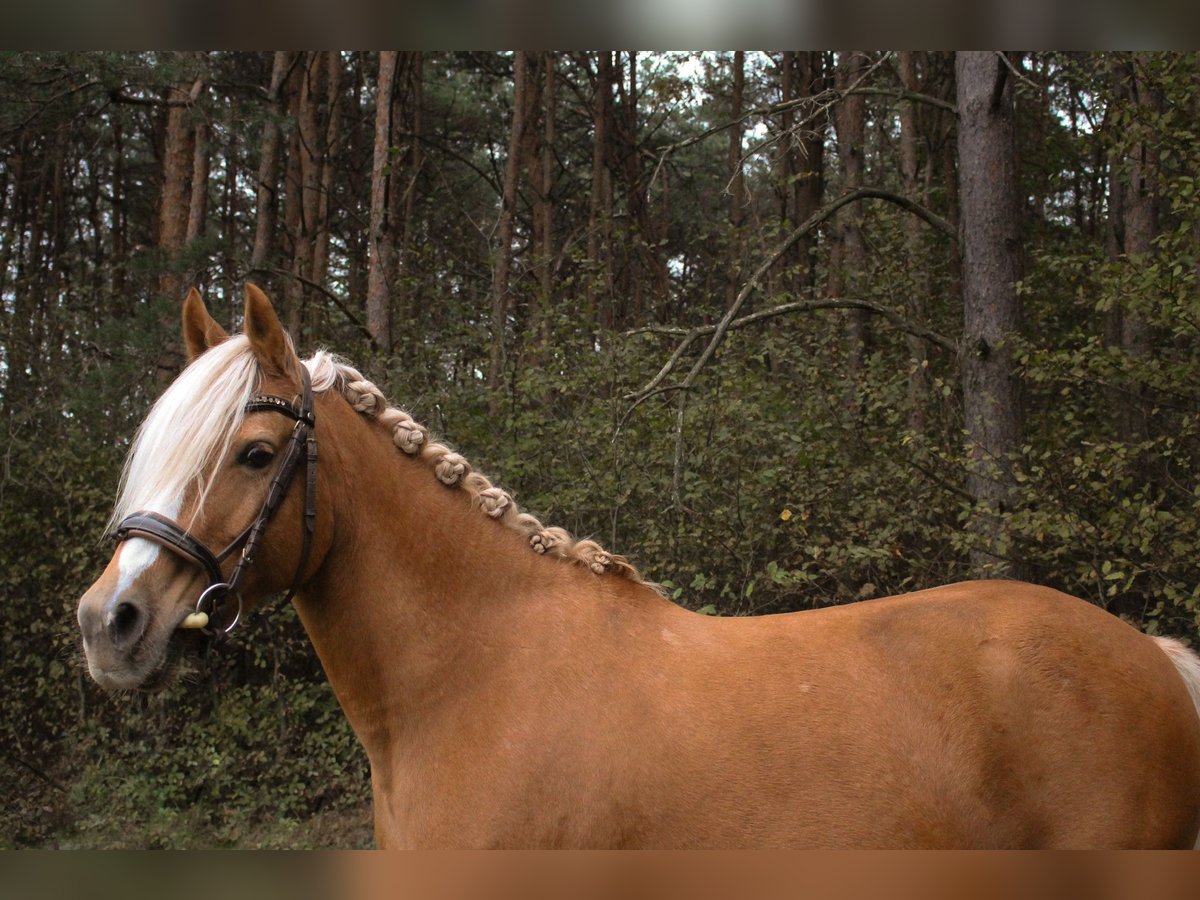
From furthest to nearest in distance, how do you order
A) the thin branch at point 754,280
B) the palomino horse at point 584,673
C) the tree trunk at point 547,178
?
the tree trunk at point 547,178 < the thin branch at point 754,280 < the palomino horse at point 584,673

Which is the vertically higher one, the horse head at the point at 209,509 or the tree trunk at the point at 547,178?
the tree trunk at the point at 547,178

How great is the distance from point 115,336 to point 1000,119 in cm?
857

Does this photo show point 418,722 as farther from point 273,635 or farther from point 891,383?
point 273,635

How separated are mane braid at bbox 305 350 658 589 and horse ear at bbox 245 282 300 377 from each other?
0.18 meters

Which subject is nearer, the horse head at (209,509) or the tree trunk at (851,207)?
the horse head at (209,509)

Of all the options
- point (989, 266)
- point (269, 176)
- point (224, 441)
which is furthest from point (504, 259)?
point (224, 441)

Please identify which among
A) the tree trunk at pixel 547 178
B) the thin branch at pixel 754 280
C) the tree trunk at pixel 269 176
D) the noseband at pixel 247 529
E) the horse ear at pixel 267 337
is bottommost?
the noseband at pixel 247 529

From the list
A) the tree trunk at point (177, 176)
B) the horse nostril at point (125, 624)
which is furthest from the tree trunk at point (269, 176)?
the horse nostril at point (125, 624)

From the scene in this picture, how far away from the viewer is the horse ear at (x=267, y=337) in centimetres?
279

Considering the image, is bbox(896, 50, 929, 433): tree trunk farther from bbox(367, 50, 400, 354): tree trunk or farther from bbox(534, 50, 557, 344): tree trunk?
bbox(534, 50, 557, 344): tree trunk

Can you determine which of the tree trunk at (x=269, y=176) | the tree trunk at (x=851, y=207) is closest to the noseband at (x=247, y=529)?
the tree trunk at (x=851, y=207)

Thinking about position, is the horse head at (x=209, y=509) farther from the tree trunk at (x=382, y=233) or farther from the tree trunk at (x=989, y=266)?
the tree trunk at (x=382, y=233)

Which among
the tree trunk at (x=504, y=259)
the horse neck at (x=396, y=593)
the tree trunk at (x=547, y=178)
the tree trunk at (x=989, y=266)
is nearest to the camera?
the horse neck at (x=396, y=593)

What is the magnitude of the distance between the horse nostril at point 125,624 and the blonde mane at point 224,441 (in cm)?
27
